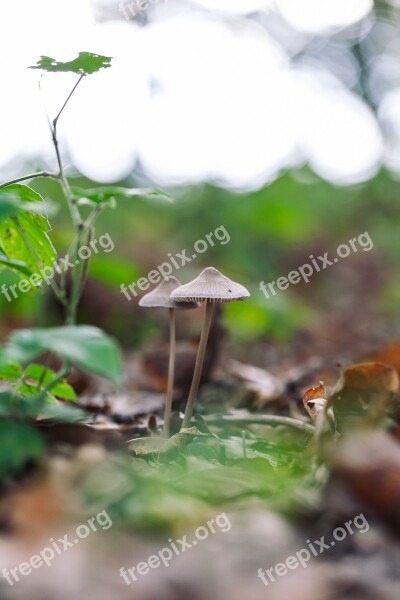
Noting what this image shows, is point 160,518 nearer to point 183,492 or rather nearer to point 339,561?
point 183,492

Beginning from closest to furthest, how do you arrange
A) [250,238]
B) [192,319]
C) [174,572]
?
[174,572] < [192,319] < [250,238]

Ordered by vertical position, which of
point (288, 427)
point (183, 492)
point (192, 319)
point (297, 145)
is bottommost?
point (297, 145)

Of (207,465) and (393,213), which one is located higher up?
(207,465)

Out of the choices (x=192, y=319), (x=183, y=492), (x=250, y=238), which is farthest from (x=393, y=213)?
(x=183, y=492)

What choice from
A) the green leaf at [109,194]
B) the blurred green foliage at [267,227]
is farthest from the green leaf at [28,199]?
the blurred green foliage at [267,227]

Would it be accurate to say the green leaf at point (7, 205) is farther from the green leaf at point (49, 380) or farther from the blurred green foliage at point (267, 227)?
the blurred green foliage at point (267, 227)

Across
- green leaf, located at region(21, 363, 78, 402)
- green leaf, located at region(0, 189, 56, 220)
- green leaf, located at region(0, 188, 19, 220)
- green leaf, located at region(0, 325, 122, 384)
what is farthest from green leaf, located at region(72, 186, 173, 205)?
green leaf, located at region(0, 325, 122, 384)
